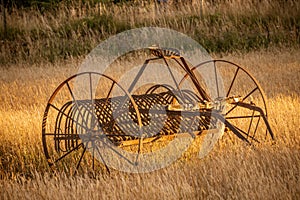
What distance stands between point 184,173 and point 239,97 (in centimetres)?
101

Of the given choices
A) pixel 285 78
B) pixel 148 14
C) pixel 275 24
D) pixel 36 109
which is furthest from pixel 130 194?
pixel 148 14

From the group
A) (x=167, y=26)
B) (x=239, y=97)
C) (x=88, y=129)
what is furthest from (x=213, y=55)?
(x=88, y=129)

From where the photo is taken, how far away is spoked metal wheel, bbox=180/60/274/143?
4.98 m

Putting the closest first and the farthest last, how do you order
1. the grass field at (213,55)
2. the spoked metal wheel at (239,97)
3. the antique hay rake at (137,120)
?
the grass field at (213,55) < the antique hay rake at (137,120) < the spoked metal wheel at (239,97)

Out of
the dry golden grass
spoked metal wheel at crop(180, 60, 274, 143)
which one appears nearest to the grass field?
the dry golden grass

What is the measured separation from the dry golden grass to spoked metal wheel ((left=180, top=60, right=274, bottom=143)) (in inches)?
6.5

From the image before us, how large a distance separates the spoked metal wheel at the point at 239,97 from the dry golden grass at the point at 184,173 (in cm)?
16

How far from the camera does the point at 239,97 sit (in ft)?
16.5

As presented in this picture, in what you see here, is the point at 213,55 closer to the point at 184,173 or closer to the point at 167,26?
the point at 167,26

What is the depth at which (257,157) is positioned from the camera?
175 inches

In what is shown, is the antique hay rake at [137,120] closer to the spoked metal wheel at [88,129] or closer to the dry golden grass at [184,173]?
the spoked metal wheel at [88,129]

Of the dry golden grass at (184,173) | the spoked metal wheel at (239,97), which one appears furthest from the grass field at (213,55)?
the spoked metal wheel at (239,97)

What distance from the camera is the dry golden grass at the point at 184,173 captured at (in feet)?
12.5

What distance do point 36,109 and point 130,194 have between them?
3.64 meters
